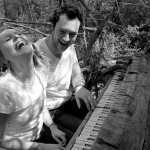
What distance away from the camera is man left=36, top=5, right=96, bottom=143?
1.46 meters

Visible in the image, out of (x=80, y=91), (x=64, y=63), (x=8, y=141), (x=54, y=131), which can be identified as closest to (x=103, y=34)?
(x=64, y=63)

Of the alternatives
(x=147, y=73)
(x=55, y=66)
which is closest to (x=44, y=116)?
(x=55, y=66)

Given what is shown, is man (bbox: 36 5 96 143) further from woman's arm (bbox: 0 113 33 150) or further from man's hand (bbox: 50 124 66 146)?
woman's arm (bbox: 0 113 33 150)

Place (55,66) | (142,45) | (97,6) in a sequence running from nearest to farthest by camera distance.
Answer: (55,66), (142,45), (97,6)

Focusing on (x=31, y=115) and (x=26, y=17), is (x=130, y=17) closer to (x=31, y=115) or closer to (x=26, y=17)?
(x=26, y=17)

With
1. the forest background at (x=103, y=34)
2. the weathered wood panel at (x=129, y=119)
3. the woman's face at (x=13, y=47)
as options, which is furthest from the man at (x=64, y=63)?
the woman's face at (x=13, y=47)

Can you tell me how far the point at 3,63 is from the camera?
3.43 ft

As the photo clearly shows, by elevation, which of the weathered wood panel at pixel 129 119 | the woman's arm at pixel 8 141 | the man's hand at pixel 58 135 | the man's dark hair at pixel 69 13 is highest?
the man's dark hair at pixel 69 13

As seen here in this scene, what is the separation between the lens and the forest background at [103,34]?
2.14 meters

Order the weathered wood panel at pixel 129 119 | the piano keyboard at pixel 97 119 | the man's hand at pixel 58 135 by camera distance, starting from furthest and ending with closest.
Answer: the man's hand at pixel 58 135
the piano keyboard at pixel 97 119
the weathered wood panel at pixel 129 119

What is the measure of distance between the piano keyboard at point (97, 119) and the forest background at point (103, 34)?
14.4 inches

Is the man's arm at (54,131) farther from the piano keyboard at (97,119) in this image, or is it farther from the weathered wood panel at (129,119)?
the weathered wood panel at (129,119)

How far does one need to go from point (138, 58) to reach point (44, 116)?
1.10 m

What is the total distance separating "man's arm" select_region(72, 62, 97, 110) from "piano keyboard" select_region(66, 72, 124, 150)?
7 cm
